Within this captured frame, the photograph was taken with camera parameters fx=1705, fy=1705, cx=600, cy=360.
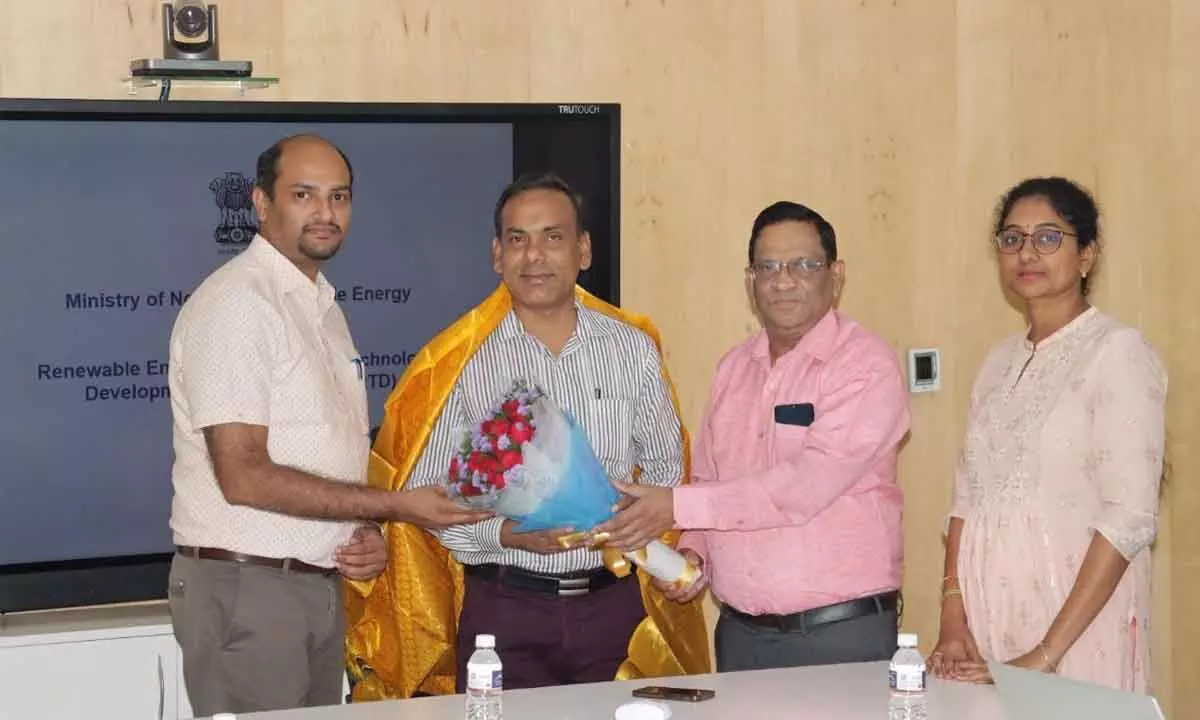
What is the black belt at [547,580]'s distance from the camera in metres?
3.91

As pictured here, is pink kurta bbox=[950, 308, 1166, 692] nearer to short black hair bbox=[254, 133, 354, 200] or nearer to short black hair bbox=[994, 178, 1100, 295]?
short black hair bbox=[994, 178, 1100, 295]

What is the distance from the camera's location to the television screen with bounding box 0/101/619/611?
426cm

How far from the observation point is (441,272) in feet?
15.2

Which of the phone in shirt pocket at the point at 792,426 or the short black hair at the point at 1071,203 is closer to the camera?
the short black hair at the point at 1071,203

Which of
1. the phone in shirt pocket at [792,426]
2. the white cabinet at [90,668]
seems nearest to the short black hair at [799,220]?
the phone in shirt pocket at [792,426]

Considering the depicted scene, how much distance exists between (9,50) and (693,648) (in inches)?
90.9

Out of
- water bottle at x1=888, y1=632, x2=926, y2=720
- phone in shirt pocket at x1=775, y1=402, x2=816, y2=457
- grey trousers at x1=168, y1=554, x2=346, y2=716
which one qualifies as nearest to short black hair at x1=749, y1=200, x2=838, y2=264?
phone in shirt pocket at x1=775, y1=402, x2=816, y2=457

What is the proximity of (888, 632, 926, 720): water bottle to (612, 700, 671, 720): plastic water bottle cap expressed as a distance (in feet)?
1.32

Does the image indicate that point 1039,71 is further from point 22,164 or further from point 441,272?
point 22,164

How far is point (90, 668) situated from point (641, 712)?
1.90 meters

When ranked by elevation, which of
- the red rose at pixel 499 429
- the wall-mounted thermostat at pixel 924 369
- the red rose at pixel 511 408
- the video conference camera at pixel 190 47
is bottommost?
the red rose at pixel 499 429

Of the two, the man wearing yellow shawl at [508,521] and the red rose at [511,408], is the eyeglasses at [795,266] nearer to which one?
the man wearing yellow shawl at [508,521]

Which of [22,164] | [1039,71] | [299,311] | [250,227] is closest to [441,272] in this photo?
[250,227]

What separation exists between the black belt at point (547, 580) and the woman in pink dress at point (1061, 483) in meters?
0.80
